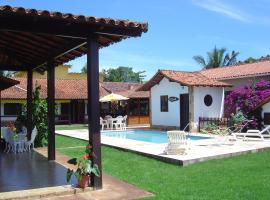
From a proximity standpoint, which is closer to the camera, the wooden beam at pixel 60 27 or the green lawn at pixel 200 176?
the wooden beam at pixel 60 27

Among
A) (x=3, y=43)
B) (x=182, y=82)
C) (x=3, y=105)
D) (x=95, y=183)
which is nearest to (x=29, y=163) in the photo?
(x=3, y=43)

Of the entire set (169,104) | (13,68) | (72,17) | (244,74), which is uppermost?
(244,74)

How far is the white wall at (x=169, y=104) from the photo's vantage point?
2517cm

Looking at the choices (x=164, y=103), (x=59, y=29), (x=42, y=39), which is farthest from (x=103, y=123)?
(x=59, y=29)

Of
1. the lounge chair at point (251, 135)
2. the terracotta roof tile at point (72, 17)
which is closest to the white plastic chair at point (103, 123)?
the lounge chair at point (251, 135)

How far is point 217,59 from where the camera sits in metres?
48.1

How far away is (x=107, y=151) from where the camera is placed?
14.6m

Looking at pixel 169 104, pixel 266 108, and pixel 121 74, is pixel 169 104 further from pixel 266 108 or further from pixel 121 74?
pixel 121 74

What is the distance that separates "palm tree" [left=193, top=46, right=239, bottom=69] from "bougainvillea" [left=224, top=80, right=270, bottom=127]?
25.2 m

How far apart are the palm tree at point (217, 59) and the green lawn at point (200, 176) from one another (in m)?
36.2

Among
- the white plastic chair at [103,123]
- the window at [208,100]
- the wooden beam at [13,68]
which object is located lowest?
the white plastic chair at [103,123]

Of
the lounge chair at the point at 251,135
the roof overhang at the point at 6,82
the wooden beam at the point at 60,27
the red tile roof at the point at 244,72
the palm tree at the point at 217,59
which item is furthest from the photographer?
the palm tree at the point at 217,59

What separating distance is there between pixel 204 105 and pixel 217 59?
2535cm

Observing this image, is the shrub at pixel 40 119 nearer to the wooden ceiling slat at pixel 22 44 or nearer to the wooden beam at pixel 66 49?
the wooden ceiling slat at pixel 22 44
